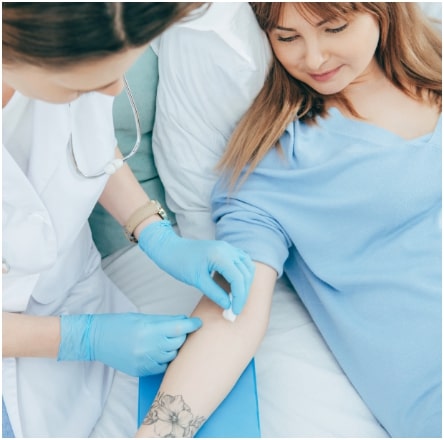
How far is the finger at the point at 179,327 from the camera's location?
43.3 inches

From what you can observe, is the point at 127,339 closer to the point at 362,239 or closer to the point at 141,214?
the point at 141,214

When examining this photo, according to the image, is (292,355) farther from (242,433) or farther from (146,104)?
(146,104)

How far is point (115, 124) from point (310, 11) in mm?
522

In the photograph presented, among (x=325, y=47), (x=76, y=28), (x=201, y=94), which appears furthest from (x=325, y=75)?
(x=76, y=28)

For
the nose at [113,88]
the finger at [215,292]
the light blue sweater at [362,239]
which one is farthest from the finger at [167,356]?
the nose at [113,88]

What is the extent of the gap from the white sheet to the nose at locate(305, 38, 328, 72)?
53 cm

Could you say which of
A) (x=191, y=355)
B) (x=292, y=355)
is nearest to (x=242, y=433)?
(x=191, y=355)

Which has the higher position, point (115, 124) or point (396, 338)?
point (115, 124)

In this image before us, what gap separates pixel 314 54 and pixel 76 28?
0.69 metres

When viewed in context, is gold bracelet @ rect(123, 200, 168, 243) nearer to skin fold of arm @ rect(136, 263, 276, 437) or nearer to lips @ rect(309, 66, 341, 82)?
skin fold of arm @ rect(136, 263, 276, 437)

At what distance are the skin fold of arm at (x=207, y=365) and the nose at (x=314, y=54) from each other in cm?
44

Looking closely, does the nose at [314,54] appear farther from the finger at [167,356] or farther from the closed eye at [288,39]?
the finger at [167,356]

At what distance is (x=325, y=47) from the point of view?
123cm

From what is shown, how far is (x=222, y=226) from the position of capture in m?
1.29
